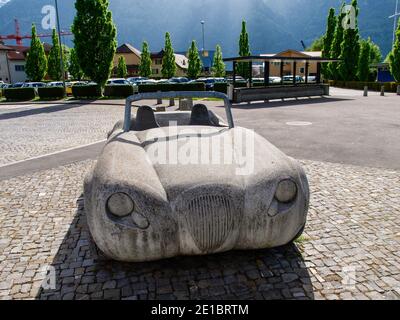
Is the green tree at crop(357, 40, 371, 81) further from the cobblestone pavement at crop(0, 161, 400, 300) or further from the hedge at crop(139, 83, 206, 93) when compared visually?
the cobblestone pavement at crop(0, 161, 400, 300)

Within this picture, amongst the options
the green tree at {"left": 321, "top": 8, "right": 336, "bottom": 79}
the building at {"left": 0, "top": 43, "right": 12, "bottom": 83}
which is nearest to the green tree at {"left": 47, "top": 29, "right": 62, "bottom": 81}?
the building at {"left": 0, "top": 43, "right": 12, "bottom": 83}

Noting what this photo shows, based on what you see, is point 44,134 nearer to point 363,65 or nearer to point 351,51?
point 351,51

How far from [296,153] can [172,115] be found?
4221mm

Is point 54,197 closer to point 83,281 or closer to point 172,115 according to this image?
point 172,115

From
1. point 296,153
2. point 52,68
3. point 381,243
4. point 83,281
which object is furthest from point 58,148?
point 52,68

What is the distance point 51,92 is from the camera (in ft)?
97.6

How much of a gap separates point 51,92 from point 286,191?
30.5 meters

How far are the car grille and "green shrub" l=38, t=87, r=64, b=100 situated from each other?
29.9 metres

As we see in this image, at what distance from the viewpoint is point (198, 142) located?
4.05 meters

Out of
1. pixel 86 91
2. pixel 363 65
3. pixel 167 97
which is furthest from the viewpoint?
pixel 363 65

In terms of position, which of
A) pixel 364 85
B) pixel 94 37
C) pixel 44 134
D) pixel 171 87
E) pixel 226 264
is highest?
pixel 94 37

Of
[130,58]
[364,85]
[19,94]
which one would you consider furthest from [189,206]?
[130,58]

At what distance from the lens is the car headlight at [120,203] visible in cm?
298

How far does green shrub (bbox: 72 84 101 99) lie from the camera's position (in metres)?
29.2
